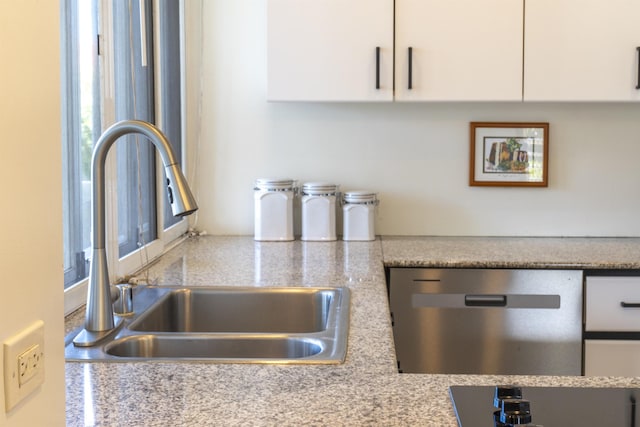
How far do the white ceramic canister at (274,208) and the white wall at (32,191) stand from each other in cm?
209

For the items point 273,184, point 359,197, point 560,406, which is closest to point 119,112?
point 273,184

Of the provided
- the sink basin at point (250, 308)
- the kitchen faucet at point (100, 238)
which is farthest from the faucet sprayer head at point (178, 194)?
the sink basin at point (250, 308)

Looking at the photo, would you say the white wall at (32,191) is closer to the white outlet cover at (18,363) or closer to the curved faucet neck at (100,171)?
the white outlet cover at (18,363)

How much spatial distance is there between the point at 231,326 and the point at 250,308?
9 cm

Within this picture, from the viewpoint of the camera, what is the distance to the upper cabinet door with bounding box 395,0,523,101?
9.71ft

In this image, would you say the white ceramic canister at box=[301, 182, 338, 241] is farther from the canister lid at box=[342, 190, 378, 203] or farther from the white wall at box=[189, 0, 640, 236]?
the white wall at box=[189, 0, 640, 236]

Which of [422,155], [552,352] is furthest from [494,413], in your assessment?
[422,155]

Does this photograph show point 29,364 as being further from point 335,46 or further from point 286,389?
point 335,46

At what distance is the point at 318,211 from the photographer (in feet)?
10.5

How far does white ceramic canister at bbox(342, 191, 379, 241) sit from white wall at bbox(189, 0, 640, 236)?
0.18 meters

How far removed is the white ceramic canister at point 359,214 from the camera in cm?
318

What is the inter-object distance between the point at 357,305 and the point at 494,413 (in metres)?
0.90

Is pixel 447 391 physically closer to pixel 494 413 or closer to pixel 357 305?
pixel 494 413

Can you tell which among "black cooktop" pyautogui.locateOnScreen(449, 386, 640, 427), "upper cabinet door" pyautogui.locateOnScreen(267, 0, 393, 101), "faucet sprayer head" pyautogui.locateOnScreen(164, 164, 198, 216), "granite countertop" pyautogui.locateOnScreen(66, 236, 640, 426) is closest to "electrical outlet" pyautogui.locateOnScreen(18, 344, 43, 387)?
"granite countertop" pyautogui.locateOnScreen(66, 236, 640, 426)
